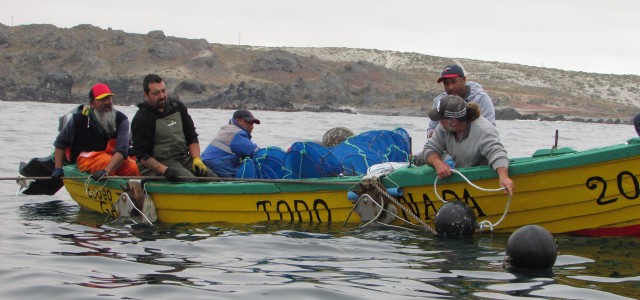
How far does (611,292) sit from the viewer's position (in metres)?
6.75

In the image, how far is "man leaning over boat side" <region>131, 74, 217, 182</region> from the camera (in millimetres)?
10906

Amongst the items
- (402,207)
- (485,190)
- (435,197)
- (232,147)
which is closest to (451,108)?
(485,190)

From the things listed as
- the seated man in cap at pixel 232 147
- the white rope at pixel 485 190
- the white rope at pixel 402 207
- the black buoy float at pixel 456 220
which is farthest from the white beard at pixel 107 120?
the black buoy float at pixel 456 220

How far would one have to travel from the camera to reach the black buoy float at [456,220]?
8.73 m

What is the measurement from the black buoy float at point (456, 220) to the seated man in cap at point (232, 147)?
11.4 ft

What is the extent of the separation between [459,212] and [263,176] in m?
3.28

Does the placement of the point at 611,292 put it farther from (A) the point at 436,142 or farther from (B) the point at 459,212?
(A) the point at 436,142

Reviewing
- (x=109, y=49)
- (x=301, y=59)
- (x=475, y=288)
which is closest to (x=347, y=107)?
(x=301, y=59)

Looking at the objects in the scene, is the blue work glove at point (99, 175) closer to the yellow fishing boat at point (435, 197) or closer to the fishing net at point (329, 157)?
the yellow fishing boat at point (435, 197)

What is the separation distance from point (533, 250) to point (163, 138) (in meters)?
5.41

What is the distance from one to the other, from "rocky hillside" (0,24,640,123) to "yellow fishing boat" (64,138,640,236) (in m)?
60.8

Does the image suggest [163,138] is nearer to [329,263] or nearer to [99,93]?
[99,93]

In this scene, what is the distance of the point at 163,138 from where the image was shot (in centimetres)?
1112

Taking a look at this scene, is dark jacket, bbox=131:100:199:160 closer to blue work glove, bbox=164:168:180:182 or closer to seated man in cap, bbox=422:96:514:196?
blue work glove, bbox=164:168:180:182
